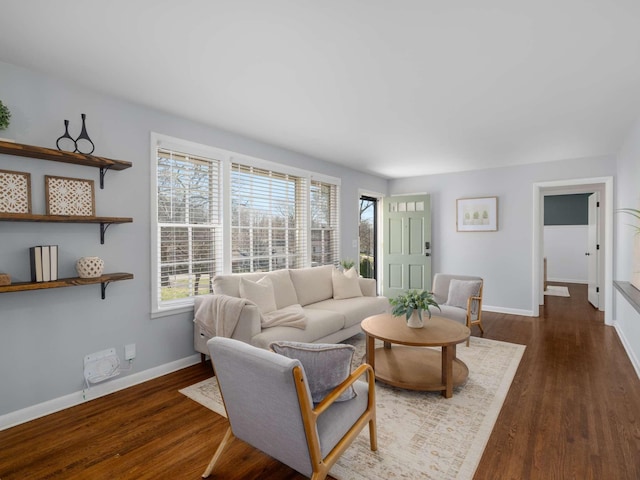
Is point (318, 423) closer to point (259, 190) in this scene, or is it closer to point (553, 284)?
point (259, 190)

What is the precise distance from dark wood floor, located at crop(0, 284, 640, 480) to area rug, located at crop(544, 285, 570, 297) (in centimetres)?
434

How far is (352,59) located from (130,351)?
295 cm

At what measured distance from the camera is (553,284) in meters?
8.40

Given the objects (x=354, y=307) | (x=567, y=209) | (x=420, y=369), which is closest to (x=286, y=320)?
(x=354, y=307)

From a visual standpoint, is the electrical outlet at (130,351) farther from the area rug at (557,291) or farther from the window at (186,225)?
the area rug at (557,291)

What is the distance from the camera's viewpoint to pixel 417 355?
3287mm

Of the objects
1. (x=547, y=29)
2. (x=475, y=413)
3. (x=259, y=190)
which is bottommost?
(x=475, y=413)

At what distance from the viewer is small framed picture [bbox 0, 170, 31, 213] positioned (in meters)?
2.22

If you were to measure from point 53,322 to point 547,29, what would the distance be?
3.82m

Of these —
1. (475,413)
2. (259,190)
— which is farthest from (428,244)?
(475,413)

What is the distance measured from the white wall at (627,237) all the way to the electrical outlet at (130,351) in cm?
453

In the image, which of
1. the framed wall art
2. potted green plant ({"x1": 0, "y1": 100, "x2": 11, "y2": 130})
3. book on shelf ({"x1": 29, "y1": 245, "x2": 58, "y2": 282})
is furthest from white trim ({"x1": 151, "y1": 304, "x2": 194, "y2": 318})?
the framed wall art

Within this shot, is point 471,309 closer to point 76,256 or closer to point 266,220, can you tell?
point 266,220

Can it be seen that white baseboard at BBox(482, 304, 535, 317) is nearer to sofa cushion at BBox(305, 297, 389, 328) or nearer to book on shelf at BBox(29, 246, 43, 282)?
sofa cushion at BBox(305, 297, 389, 328)
